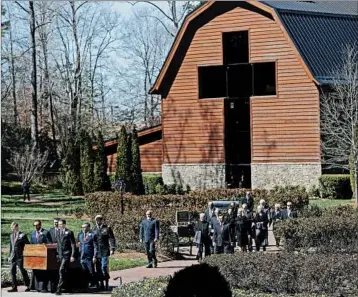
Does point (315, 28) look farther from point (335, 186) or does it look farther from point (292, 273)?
point (292, 273)

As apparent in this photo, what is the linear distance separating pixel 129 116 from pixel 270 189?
4518 millimetres

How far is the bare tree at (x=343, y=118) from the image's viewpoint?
21.5 m

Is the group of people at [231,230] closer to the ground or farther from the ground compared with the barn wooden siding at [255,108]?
closer to the ground

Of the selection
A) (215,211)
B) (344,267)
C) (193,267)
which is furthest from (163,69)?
(193,267)

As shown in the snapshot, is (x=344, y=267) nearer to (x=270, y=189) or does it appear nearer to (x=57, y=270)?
(x=57, y=270)

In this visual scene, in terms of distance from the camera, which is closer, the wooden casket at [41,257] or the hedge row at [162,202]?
the wooden casket at [41,257]

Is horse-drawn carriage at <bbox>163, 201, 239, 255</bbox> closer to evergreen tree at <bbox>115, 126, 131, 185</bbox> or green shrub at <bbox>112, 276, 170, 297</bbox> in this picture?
evergreen tree at <bbox>115, 126, 131, 185</bbox>

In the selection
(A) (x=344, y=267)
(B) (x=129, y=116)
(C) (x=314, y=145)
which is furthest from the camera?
(B) (x=129, y=116)

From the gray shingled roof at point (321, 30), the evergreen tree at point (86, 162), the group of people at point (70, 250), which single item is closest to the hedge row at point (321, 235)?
the group of people at point (70, 250)

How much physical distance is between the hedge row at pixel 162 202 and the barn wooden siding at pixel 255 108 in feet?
3.46

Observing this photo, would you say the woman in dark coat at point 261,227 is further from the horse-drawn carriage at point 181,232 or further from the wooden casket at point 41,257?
the wooden casket at point 41,257

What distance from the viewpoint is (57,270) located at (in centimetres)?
1415

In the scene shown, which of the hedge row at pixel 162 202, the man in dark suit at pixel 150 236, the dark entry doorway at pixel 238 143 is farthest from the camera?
the dark entry doorway at pixel 238 143

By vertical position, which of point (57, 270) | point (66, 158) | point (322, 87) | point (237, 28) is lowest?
point (57, 270)
